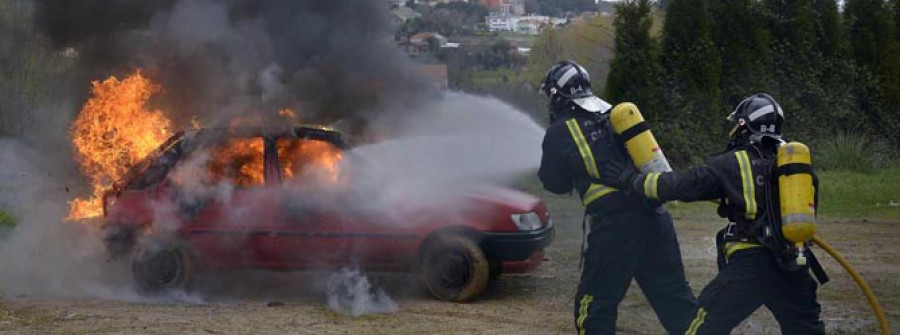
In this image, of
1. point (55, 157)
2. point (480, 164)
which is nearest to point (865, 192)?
point (480, 164)

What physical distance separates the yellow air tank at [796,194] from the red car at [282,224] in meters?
3.03

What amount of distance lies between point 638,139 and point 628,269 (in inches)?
31.5

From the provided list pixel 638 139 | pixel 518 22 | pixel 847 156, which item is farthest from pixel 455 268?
pixel 518 22

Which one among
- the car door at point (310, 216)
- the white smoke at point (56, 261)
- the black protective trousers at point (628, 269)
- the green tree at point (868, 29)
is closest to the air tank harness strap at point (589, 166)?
the black protective trousers at point (628, 269)

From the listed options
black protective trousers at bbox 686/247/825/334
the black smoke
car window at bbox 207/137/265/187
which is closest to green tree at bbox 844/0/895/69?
the black smoke

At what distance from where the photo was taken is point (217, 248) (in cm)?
812

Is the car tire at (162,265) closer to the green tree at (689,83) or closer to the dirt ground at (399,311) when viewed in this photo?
the dirt ground at (399,311)

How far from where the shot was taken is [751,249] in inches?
202

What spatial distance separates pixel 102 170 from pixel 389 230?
3016 mm

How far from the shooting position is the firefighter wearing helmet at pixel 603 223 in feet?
19.0

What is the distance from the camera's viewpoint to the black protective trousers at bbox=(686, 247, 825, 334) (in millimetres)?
5082

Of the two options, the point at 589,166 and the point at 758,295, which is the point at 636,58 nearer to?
the point at 589,166

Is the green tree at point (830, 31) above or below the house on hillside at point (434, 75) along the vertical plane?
above

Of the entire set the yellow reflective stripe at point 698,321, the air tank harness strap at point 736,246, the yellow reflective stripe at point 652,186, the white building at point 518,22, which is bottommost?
the yellow reflective stripe at point 698,321
